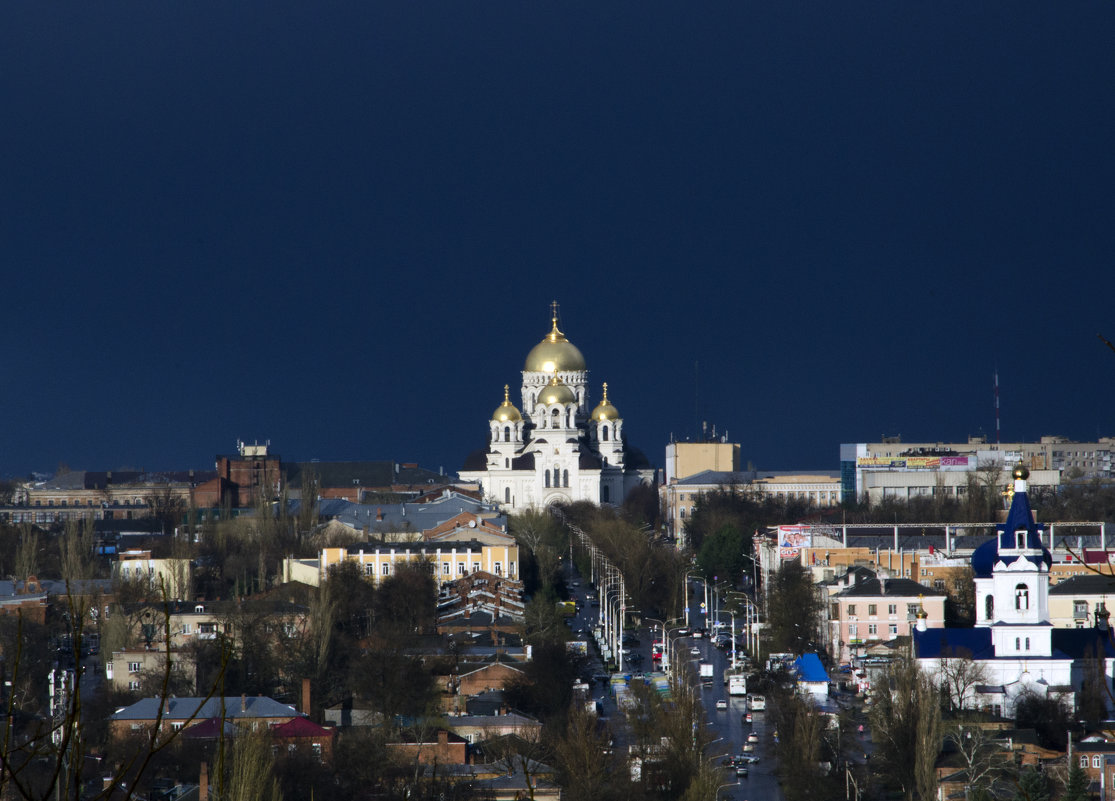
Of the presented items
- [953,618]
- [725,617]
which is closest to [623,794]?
[953,618]

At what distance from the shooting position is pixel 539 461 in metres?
76.3

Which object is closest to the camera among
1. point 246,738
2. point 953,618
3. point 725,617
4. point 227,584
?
point 246,738

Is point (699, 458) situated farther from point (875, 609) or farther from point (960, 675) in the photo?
point (960, 675)

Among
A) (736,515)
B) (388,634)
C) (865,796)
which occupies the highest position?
(736,515)

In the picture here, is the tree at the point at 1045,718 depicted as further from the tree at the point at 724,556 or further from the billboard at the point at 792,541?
the tree at the point at 724,556

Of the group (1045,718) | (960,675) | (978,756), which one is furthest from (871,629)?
(978,756)

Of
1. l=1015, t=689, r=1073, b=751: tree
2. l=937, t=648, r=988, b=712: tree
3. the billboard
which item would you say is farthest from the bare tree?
the billboard

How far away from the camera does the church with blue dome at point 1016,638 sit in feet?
93.9

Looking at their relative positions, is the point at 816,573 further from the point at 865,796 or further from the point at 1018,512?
the point at 865,796

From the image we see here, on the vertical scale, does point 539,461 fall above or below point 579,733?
above

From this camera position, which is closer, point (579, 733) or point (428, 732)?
point (579, 733)

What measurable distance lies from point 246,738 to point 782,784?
6853 millimetres

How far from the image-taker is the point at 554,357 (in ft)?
268

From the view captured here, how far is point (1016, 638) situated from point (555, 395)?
48262 millimetres
